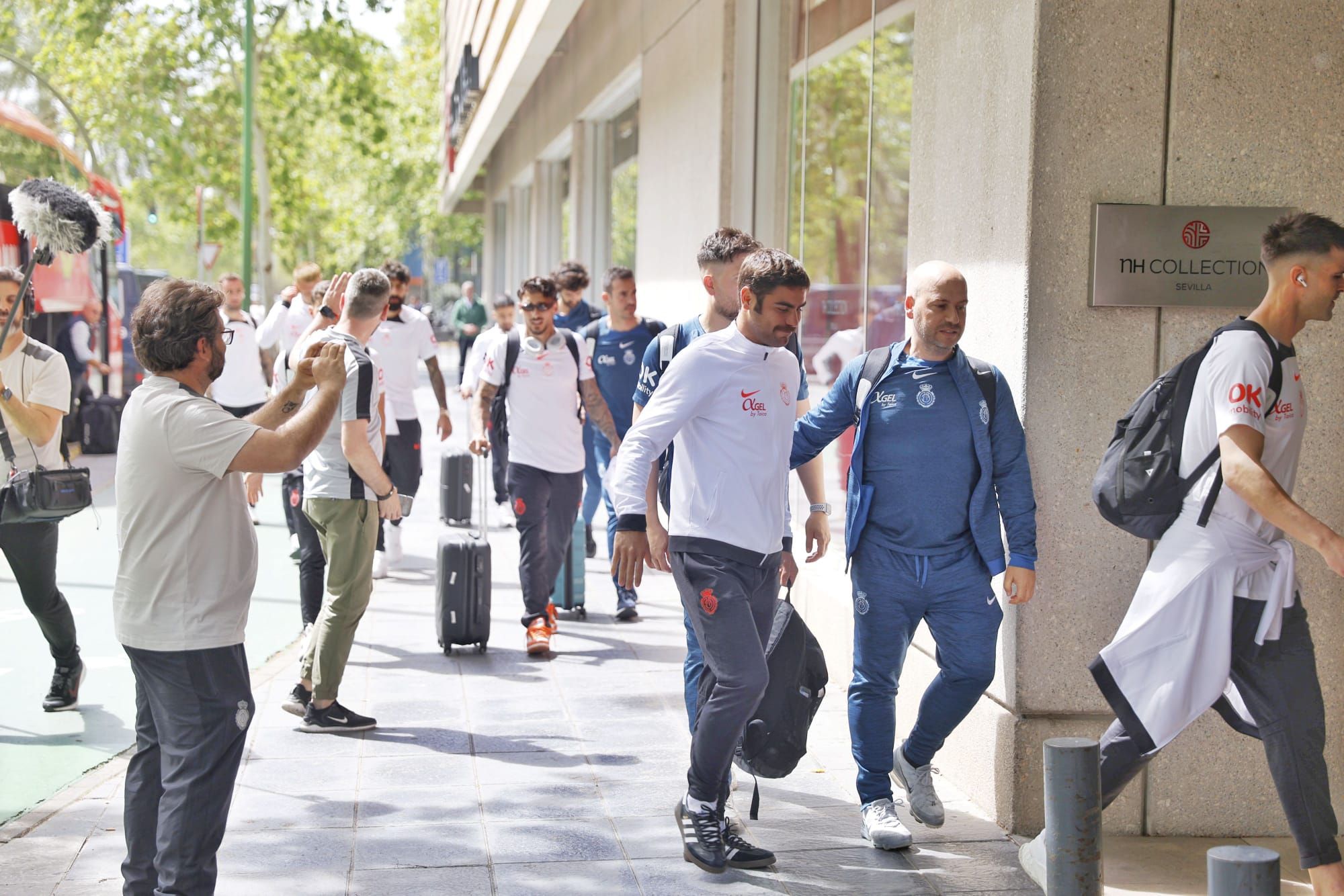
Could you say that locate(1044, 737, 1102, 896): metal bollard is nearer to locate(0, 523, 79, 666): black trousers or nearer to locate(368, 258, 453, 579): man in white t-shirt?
locate(0, 523, 79, 666): black trousers

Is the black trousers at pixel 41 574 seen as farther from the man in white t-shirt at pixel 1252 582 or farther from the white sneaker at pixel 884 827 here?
the man in white t-shirt at pixel 1252 582

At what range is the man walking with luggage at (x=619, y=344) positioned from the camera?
A: 908cm

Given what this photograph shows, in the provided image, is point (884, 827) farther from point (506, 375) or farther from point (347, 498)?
point (506, 375)

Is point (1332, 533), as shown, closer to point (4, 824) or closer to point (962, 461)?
point (962, 461)

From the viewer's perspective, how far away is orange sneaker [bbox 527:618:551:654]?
778cm

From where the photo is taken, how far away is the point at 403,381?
32.4 feet

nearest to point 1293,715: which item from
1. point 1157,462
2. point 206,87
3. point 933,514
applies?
point 1157,462

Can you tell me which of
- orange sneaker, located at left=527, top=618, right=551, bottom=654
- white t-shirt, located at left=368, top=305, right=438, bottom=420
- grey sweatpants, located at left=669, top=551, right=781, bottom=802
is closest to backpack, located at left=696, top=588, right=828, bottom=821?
grey sweatpants, located at left=669, top=551, right=781, bottom=802

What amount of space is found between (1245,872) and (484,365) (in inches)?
242

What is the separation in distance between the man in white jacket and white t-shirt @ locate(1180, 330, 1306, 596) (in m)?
1.23

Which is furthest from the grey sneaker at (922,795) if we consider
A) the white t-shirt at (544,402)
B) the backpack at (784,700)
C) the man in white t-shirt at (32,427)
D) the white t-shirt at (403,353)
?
the white t-shirt at (403,353)

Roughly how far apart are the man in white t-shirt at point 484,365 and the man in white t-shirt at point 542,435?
150 millimetres

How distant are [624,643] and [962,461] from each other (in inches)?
150

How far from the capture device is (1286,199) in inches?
197
